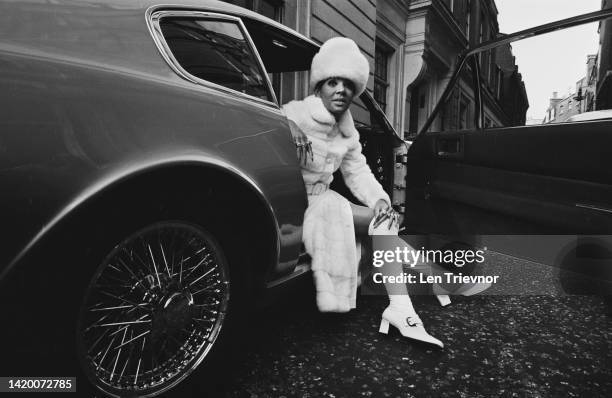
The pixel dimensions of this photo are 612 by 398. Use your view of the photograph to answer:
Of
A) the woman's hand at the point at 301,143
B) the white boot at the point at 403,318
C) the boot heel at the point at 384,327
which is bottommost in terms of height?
the boot heel at the point at 384,327

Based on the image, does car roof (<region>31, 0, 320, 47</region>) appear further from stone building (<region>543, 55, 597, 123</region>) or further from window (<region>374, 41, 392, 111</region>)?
window (<region>374, 41, 392, 111</region>)

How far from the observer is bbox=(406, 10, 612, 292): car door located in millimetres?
1945

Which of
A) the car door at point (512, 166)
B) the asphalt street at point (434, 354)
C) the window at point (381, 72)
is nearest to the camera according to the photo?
the asphalt street at point (434, 354)

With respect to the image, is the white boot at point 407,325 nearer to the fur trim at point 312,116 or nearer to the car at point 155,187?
the car at point 155,187

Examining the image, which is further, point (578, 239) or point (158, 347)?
point (578, 239)

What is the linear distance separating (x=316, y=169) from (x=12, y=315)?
151 centimetres

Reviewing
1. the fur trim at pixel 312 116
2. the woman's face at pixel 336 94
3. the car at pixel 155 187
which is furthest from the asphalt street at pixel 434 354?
the woman's face at pixel 336 94

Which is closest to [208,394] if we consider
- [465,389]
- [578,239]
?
[465,389]

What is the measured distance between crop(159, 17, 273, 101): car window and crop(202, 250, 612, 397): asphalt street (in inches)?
48.7

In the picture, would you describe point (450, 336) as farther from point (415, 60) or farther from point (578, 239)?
point (415, 60)

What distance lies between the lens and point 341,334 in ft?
7.34

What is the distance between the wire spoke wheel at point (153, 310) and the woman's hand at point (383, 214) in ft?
3.33

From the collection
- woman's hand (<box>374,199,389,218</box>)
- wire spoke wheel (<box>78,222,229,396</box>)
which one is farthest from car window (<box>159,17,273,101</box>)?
woman's hand (<box>374,199,389,218</box>)

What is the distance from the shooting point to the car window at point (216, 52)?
1544mm
